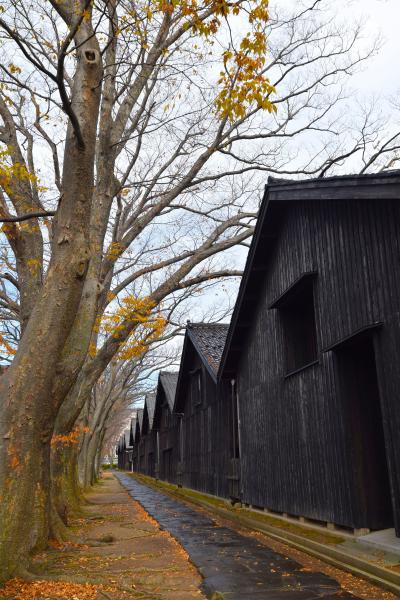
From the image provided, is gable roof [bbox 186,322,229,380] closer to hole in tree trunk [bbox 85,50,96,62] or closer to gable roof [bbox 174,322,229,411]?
gable roof [bbox 174,322,229,411]

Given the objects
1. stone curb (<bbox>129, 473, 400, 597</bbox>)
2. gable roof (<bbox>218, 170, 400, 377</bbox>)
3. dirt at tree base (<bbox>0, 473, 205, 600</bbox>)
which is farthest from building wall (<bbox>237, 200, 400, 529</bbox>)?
dirt at tree base (<bbox>0, 473, 205, 600</bbox>)

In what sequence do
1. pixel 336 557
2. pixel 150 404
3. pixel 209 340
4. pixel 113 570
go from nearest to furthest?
pixel 113 570 < pixel 336 557 < pixel 209 340 < pixel 150 404

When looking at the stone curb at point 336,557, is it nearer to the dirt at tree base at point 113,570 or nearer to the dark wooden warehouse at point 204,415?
the dirt at tree base at point 113,570

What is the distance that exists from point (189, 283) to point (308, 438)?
5.06m

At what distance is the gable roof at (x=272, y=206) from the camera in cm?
725

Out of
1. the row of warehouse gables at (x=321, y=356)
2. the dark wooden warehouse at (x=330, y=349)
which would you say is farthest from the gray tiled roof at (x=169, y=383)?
the dark wooden warehouse at (x=330, y=349)

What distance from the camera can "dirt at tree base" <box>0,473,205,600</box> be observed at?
5855mm

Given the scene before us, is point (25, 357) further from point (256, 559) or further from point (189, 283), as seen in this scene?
point (189, 283)

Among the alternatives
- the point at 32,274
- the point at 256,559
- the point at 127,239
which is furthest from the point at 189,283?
the point at 256,559

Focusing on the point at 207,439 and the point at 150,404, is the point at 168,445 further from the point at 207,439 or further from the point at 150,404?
the point at 207,439

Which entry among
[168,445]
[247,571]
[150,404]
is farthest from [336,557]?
[150,404]

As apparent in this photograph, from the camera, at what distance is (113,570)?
749 centimetres

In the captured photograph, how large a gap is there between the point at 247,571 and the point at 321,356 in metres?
4.04

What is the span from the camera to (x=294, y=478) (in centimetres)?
1116
